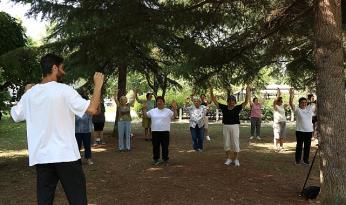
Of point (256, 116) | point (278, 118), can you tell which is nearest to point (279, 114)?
point (278, 118)

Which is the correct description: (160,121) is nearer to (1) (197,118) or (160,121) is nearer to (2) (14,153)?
(1) (197,118)

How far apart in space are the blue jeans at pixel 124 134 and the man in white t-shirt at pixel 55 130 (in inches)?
391

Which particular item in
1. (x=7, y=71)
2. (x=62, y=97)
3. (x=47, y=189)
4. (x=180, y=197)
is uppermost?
(x=7, y=71)

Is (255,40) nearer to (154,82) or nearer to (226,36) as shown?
(226,36)

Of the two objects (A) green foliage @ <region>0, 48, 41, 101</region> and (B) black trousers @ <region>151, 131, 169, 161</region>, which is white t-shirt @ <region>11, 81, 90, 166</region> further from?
(B) black trousers @ <region>151, 131, 169, 161</region>

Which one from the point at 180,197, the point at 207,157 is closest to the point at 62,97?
the point at 180,197

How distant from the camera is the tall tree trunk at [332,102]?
7.21 m

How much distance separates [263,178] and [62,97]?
6.62m

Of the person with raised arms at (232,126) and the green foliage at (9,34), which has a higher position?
the green foliage at (9,34)

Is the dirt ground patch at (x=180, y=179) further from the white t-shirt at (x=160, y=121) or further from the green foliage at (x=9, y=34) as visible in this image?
the green foliage at (x=9, y=34)

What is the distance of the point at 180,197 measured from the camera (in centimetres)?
821

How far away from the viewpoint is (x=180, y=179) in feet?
32.2

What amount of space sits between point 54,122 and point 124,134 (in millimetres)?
10498

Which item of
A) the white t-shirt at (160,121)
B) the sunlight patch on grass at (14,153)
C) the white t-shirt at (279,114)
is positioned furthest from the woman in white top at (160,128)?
the sunlight patch on grass at (14,153)
